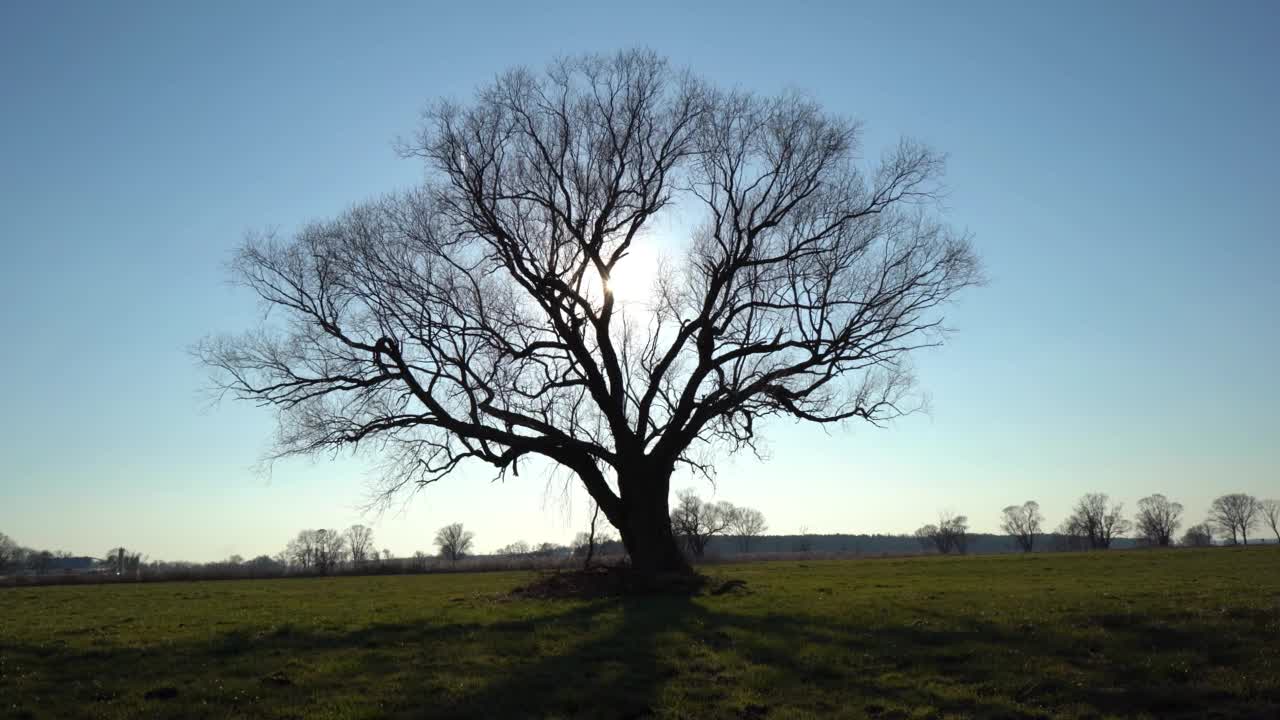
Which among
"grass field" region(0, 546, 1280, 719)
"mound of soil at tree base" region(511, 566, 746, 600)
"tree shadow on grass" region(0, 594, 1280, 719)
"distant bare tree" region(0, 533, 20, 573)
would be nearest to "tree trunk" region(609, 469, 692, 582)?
"mound of soil at tree base" region(511, 566, 746, 600)

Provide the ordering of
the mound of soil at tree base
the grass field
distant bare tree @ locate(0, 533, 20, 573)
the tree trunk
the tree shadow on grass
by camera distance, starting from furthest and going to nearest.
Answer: distant bare tree @ locate(0, 533, 20, 573)
the tree trunk
the mound of soil at tree base
the grass field
the tree shadow on grass

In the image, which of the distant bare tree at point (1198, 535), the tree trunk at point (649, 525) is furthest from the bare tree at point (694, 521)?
the distant bare tree at point (1198, 535)

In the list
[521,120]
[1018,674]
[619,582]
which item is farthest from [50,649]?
[521,120]

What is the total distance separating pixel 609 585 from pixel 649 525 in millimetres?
1980

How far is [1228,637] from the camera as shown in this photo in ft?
39.6

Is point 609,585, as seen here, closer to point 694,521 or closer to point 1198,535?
point 694,521

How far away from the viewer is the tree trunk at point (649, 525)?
23.4 m

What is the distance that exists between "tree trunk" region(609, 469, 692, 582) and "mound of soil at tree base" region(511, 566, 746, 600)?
1.87ft

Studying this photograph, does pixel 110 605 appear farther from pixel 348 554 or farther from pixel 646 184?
pixel 348 554

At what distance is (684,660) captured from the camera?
39.9 feet

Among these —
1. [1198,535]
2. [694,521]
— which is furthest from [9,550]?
[1198,535]

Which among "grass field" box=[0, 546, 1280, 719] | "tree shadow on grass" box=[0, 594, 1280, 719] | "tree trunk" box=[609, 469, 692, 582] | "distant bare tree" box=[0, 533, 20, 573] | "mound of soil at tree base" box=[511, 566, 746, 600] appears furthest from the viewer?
"distant bare tree" box=[0, 533, 20, 573]

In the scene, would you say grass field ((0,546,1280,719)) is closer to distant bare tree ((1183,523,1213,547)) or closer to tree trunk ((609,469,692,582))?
tree trunk ((609,469,692,582))

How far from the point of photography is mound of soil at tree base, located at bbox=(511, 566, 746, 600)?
21.9m
